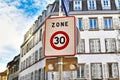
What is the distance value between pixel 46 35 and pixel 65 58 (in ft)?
1.53

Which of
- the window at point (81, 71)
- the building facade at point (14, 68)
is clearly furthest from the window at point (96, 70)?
the building facade at point (14, 68)

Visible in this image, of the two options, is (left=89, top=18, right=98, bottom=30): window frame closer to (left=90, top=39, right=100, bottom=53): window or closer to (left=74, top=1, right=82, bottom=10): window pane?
(left=90, top=39, right=100, bottom=53): window

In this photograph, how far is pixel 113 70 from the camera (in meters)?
30.9

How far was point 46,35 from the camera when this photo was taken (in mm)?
4062

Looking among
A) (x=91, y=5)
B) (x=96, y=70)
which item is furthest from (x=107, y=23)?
(x=96, y=70)

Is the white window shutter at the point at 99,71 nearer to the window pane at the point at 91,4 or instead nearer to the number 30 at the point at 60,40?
the window pane at the point at 91,4

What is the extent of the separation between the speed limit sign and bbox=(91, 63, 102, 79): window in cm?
2764

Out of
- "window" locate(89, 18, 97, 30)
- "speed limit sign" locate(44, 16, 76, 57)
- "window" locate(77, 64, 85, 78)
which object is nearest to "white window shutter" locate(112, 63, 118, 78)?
"window" locate(77, 64, 85, 78)

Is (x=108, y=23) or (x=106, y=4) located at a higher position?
(x=106, y=4)

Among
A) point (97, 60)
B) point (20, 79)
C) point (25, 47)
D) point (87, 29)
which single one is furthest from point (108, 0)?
point (20, 79)

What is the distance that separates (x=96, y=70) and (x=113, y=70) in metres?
1.99

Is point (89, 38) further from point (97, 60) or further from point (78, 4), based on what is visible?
point (78, 4)

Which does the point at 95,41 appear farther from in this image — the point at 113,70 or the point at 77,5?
the point at 77,5

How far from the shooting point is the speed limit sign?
3.87 meters
